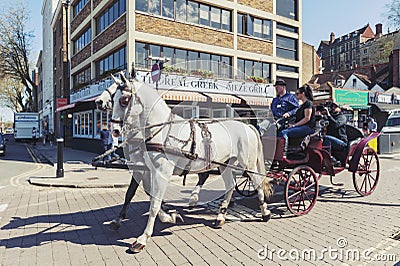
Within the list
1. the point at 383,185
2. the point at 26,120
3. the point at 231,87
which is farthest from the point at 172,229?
the point at 26,120

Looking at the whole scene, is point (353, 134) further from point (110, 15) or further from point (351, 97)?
point (351, 97)

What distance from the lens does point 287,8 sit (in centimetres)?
2358

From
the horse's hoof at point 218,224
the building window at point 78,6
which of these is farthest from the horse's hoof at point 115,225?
the building window at point 78,6

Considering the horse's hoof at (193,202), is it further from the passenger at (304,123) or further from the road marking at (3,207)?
the road marking at (3,207)

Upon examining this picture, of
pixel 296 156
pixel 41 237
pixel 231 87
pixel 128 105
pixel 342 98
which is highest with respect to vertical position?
pixel 342 98

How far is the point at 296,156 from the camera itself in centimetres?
581

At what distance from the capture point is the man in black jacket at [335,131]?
6.37 meters

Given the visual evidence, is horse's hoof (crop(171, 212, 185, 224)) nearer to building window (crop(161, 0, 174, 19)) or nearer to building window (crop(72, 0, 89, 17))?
building window (crop(161, 0, 174, 19))

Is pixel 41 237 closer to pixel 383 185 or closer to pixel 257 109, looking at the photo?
pixel 257 109

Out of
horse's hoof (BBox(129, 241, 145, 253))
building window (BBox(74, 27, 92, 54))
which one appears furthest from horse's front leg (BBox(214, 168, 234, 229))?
building window (BBox(74, 27, 92, 54))

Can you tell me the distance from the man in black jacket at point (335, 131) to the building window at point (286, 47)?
1699 cm

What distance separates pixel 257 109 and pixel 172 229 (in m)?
3.01

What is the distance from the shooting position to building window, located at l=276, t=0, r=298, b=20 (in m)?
22.8

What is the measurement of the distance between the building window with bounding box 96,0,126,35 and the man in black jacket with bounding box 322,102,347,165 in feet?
41.8
